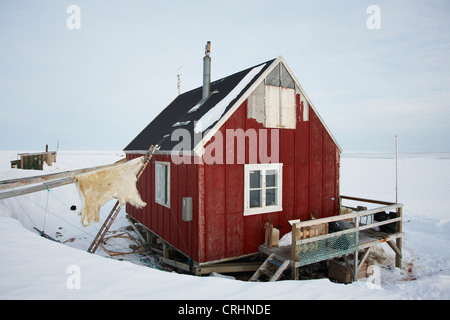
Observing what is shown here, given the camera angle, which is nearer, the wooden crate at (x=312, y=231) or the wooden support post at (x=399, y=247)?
the wooden crate at (x=312, y=231)

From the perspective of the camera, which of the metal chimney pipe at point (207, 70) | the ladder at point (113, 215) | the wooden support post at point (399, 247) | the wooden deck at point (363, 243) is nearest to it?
the wooden deck at point (363, 243)

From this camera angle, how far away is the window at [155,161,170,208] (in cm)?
1045

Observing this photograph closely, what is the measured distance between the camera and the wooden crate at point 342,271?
31.0 ft

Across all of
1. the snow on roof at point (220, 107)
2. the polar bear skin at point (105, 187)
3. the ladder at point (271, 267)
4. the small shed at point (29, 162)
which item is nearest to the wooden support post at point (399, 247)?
the ladder at point (271, 267)

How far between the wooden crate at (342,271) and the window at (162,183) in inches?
259

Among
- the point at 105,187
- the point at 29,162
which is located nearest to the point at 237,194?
the point at 105,187

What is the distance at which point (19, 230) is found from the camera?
8266 millimetres

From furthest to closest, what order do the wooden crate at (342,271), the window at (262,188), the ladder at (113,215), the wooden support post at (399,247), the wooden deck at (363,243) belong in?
the wooden support post at (399,247) < the wooden crate at (342,271) < the ladder at (113,215) < the window at (262,188) < the wooden deck at (363,243)

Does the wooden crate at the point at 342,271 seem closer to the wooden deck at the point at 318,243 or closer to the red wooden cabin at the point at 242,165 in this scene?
the wooden deck at the point at 318,243

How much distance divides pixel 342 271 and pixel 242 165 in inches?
208

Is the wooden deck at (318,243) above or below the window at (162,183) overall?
below
